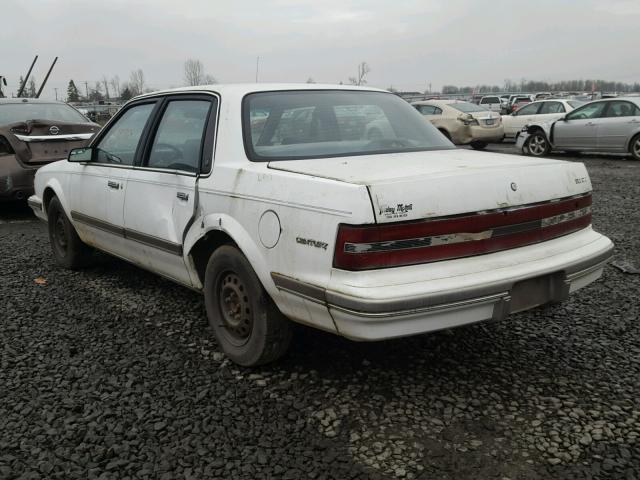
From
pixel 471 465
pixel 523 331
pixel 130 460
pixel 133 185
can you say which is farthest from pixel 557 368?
pixel 133 185

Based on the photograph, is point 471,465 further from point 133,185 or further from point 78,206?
point 78,206

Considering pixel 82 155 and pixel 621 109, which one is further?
pixel 621 109

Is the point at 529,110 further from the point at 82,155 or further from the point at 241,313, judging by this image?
the point at 241,313

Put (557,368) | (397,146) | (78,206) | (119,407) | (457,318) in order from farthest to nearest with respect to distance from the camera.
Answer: (78,206)
(397,146)
(557,368)
(119,407)
(457,318)

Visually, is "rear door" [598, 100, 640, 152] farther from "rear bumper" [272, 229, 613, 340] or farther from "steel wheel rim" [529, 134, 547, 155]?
"rear bumper" [272, 229, 613, 340]

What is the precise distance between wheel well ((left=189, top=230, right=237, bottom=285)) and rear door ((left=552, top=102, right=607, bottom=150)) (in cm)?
1245

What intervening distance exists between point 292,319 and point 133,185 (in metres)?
1.77

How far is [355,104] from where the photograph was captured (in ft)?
12.6

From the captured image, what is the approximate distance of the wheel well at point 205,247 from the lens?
3.35 m

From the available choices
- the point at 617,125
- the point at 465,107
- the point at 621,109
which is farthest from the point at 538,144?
the point at 465,107

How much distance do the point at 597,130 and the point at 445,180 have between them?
12.5 m

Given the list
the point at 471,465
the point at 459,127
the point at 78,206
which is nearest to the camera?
the point at 471,465

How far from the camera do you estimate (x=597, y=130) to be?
1357cm

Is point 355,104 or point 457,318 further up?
point 355,104
